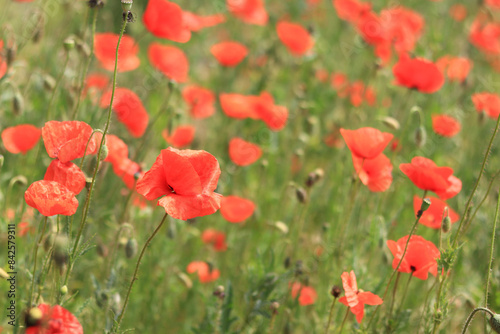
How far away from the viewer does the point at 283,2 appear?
593 cm

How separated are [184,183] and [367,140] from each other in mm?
764

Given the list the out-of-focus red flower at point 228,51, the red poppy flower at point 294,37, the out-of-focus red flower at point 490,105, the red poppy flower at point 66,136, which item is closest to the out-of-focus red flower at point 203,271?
the red poppy flower at point 66,136

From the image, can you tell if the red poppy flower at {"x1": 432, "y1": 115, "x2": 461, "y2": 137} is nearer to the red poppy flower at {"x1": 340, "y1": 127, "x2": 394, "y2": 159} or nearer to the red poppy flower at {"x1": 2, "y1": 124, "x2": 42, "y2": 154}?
the red poppy flower at {"x1": 340, "y1": 127, "x2": 394, "y2": 159}

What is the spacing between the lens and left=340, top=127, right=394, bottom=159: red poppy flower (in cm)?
196

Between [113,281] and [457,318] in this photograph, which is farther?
[457,318]

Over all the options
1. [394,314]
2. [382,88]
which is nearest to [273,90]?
[382,88]

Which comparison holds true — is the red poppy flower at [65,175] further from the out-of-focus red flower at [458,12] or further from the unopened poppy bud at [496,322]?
the out-of-focus red flower at [458,12]

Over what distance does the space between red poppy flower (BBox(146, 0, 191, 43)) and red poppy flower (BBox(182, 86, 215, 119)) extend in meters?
0.60

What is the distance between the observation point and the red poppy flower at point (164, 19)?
8.62 feet

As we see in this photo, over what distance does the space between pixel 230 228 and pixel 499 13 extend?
6499 mm

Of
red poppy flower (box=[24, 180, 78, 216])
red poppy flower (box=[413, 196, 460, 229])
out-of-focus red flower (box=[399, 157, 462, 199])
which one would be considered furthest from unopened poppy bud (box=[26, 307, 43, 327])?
red poppy flower (box=[413, 196, 460, 229])

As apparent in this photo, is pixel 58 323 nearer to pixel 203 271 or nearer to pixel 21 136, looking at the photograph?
pixel 21 136

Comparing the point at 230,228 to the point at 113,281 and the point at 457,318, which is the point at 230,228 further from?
the point at 457,318

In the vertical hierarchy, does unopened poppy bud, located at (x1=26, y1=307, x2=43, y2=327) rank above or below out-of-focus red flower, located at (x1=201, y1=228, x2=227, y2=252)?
above
